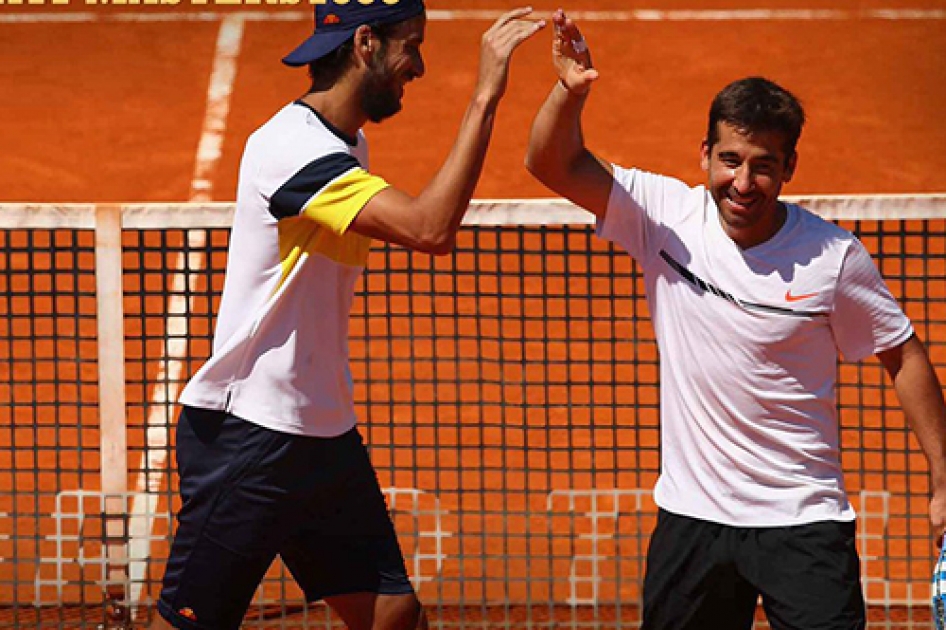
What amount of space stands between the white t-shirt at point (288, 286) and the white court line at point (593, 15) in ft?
35.8

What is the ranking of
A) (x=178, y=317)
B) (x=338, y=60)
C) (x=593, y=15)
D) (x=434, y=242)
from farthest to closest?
(x=593, y=15)
(x=178, y=317)
(x=338, y=60)
(x=434, y=242)

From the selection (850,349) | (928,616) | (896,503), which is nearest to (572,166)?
(850,349)

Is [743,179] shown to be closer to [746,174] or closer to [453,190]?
[746,174]

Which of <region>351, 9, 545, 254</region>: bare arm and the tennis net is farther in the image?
the tennis net

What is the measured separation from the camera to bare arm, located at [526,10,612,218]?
463 centimetres

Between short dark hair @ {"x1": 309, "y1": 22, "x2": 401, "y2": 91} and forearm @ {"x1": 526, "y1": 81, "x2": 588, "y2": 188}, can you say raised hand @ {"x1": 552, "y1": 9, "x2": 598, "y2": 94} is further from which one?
short dark hair @ {"x1": 309, "y1": 22, "x2": 401, "y2": 91}

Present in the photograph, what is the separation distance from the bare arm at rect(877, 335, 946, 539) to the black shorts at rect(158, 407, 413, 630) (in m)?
1.52

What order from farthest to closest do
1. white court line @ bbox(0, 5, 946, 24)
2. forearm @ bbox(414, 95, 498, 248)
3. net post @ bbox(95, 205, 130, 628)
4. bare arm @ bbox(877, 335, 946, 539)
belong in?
white court line @ bbox(0, 5, 946, 24)
net post @ bbox(95, 205, 130, 628)
bare arm @ bbox(877, 335, 946, 539)
forearm @ bbox(414, 95, 498, 248)

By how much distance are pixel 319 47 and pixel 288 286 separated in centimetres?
67

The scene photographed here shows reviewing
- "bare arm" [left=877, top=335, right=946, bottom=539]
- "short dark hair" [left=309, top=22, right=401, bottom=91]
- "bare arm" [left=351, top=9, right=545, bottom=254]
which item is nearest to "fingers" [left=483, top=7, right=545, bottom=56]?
"bare arm" [left=351, top=9, right=545, bottom=254]

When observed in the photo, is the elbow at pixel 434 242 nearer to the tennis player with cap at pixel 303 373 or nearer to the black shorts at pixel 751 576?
the tennis player with cap at pixel 303 373

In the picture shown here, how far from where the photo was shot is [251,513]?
188 inches

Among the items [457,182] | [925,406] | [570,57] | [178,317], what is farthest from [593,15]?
[457,182]

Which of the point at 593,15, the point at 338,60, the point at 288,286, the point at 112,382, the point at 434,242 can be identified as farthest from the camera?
the point at 593,15
